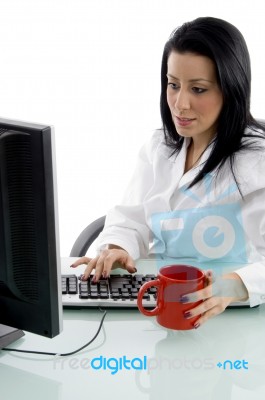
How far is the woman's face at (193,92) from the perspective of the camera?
157 centimetres

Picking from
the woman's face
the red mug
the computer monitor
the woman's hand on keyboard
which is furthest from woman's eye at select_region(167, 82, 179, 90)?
the computer monitor

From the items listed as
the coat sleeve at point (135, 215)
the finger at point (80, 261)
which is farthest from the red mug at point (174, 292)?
the coat sleeve at point (135, 215)

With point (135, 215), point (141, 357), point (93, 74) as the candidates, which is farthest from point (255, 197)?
point (93, 74)

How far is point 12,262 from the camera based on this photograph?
3.68 feet

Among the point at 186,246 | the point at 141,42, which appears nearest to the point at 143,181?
the point at 186,246

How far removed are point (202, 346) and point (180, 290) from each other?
13 cm

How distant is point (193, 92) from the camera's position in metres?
1.60

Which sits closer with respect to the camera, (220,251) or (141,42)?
(220,251)

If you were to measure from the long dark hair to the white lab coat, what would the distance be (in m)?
0.04

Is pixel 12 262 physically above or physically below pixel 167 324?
above

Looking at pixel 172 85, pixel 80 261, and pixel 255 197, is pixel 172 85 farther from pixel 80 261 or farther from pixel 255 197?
pixel 80 261

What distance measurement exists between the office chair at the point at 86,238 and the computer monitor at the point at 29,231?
677 millimetres

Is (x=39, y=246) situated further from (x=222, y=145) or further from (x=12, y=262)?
(x=222, y=145)

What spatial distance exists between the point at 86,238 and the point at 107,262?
1.31ft
